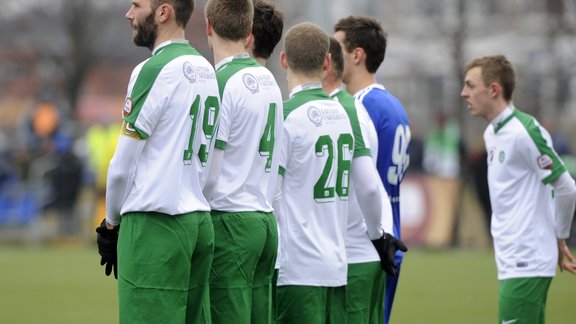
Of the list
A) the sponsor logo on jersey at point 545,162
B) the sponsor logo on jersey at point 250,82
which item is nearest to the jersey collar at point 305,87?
the sponsor logo on jersey at point 250,82

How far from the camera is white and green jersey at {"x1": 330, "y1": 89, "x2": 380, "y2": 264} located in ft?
25.4

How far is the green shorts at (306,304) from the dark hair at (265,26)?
154cm

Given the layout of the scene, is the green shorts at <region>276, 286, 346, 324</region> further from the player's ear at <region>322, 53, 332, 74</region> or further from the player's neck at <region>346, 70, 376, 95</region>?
the player's neck at <region>346, 70, 376, 95</region>

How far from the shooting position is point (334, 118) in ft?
24.4

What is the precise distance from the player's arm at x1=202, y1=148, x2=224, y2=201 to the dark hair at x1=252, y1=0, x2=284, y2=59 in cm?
99

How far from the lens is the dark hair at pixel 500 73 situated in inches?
344

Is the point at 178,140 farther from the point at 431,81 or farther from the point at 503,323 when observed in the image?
the point at 431,81

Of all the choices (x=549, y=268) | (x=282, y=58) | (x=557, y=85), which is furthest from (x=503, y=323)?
(x=557, y=85)

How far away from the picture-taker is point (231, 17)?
23.0ft

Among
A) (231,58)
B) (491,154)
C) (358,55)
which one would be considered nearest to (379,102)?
(358,55)

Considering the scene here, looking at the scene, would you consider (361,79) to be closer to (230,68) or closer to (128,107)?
(230,68)

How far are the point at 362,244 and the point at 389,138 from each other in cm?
82

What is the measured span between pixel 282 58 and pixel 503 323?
100 inches

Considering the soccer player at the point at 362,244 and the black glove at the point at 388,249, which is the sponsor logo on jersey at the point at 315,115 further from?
the black glove at the point at 388,249
